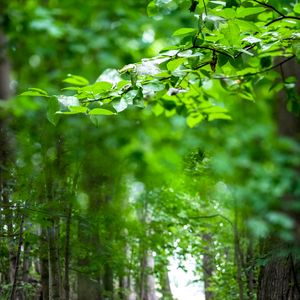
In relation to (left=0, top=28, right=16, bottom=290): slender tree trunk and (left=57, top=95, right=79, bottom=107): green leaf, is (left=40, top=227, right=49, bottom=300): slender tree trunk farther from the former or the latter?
(left=57, top=95, right=79, bottom=107): green leaf

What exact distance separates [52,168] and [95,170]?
0.24 metres

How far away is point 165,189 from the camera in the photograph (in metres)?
2.77

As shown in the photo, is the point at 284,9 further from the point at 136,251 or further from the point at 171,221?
the point at 136,251

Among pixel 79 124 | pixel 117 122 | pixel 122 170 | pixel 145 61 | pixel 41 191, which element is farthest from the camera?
pixel 117 122

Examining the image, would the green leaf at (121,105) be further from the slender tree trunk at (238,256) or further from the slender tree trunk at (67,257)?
the slender tree trunk at (238,256)

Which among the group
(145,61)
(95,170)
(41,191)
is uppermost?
(145,61)

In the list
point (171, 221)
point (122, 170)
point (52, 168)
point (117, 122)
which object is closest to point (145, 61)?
point (52, 168)

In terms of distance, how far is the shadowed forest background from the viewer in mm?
1764

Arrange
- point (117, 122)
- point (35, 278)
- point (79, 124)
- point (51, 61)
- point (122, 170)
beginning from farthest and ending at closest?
point (51, 61)
point (117, 122)
point (79, 124)
point (122, 170)
point (35, 278)

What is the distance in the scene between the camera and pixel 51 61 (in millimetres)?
6695

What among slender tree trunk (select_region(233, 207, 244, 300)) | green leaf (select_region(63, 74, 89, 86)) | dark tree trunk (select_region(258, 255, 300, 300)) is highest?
green leaf (select_region(63, 74, 89, 86))

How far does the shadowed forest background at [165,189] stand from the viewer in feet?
5.79

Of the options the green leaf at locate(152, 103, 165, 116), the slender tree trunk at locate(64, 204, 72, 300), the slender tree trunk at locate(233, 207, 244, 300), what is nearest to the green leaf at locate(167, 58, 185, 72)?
the slender tree trunk at locate(64, 204, 72, 300)

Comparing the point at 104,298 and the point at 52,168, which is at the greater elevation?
the point at 52,168
